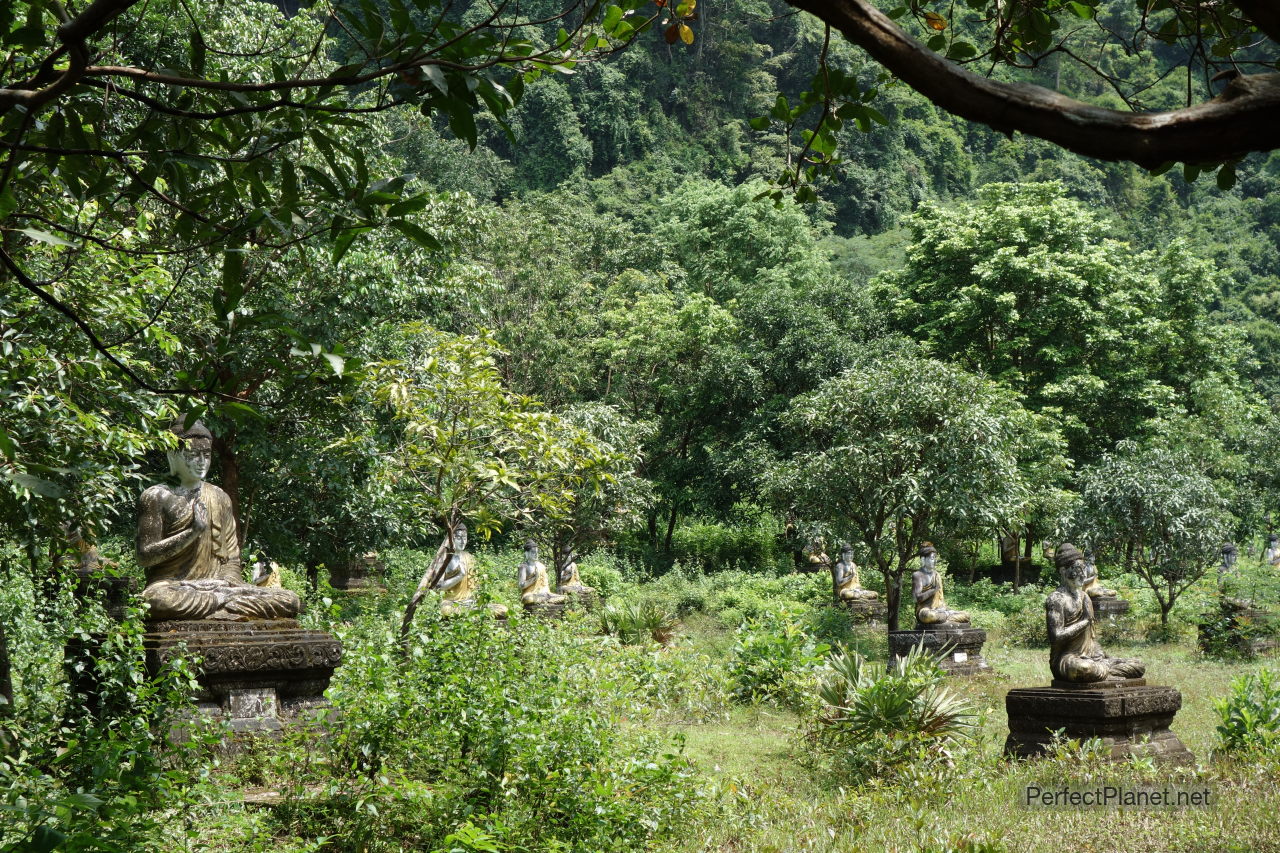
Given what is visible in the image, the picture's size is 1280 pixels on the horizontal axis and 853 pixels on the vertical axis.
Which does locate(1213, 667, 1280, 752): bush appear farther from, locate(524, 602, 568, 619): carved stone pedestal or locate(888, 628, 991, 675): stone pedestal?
locate(524, 602, 568, 619): carved stone pedestal

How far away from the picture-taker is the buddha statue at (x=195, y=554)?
22.2ft

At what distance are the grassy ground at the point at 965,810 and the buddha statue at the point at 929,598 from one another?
5765 millimetres

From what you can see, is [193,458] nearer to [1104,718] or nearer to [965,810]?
[965,810]

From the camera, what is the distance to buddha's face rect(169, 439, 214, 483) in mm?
7238

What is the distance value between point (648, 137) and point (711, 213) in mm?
12727

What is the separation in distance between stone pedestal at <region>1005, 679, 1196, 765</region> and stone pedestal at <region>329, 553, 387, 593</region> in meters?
13.4

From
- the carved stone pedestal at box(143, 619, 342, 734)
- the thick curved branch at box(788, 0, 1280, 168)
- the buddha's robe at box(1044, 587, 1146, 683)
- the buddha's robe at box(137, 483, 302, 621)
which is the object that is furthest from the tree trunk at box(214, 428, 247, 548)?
the thick curved branch at box(788, 0, 1280, 168)

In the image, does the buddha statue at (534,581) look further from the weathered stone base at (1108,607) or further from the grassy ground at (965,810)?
the weathered stone base at (1108,607)

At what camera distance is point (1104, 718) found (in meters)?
7.60

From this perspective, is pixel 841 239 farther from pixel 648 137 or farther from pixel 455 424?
pixel 455 424

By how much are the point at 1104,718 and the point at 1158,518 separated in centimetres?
1131

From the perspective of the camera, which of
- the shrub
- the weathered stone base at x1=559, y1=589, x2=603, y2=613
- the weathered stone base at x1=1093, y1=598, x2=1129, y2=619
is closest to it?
→ the shrub

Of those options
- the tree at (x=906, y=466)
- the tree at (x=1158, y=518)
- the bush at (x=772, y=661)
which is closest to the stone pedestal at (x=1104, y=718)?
the bush at (x=772, y=661)

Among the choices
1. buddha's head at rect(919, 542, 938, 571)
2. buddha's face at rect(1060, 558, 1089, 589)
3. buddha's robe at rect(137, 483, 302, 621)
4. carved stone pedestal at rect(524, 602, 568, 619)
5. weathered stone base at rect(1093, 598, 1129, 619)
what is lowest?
weathered stone base at rect(1093, 598, 1129, 619)
